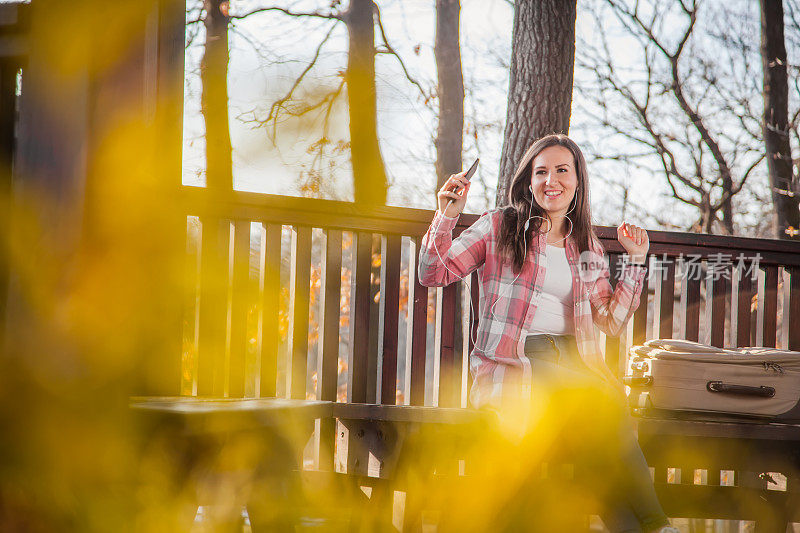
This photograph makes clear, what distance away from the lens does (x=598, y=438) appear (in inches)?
77.7

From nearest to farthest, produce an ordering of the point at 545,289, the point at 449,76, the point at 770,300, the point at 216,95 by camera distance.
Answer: the point at 545,289, the point at 770,300, the point at 216,95, the point at 449,76

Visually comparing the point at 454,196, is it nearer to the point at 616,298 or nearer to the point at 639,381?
the point at 616,298

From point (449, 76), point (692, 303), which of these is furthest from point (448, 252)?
point (449, 76)

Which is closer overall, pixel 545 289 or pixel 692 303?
pixel 545 289

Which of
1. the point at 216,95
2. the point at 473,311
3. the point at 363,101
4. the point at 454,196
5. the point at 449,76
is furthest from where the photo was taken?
the point at 449,76

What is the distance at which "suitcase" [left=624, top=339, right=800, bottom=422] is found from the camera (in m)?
2.36

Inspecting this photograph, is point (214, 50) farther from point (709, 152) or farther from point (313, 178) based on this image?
point (709, 152)

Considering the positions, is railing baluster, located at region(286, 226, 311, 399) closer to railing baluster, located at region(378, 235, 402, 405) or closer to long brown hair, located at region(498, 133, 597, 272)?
railing baluster, located at region(378, 235, 402, 405)

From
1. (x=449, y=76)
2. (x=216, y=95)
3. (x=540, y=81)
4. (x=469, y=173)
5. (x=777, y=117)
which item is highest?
(x=449, y=76)

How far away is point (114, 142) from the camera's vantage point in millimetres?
1324

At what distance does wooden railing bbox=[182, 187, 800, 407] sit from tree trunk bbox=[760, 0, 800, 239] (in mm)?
5798

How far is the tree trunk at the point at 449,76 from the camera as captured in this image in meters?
8.48

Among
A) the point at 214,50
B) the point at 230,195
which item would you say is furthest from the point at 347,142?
the point at 230,195

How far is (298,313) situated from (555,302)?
93cm
